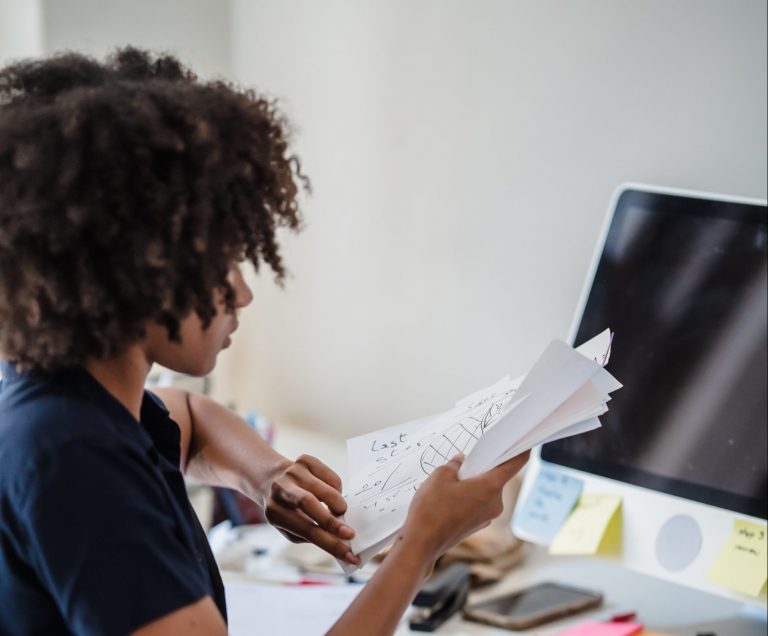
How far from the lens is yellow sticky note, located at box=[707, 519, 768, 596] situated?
3.64 feet

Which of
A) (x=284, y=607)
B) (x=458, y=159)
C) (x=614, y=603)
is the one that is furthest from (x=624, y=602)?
(x=458, y=159)

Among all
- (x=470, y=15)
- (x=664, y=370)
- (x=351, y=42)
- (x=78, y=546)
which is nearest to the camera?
(x=78, y=546)

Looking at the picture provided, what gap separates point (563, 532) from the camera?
4.07ft

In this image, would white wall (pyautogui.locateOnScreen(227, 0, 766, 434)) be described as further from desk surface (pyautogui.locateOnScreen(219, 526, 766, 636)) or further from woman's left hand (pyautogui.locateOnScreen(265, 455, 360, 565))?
woman's left hand (pyautogui.locateOnScreen(265, 455, 360, 565))

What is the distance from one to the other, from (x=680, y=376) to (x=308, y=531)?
0.52m

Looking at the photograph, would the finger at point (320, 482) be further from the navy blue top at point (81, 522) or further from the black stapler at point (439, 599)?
the black stapler at point (439, 599)

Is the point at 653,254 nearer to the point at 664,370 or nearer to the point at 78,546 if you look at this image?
the point at 664,370

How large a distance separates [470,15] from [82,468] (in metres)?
1.08

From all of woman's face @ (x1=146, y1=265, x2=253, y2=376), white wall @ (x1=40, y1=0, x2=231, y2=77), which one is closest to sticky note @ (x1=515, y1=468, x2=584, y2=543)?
woman's face @ (x1=146, y1=265, x2=253, y2=376)

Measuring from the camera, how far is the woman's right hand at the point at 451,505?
75 centimetres

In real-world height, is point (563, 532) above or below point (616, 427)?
below

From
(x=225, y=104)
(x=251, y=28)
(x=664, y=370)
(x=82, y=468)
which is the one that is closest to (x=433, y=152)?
(x=251, y=28)

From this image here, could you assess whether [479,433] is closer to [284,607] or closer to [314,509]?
[314,509]

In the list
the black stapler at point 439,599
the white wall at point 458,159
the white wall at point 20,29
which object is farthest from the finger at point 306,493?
the white wall at point 20,29
